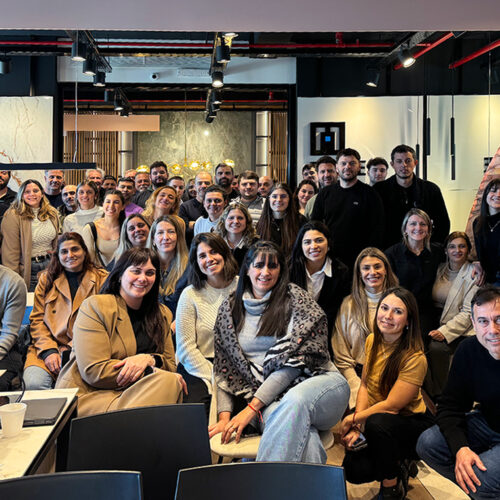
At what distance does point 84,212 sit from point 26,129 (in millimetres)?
4097

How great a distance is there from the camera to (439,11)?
182 centimetres

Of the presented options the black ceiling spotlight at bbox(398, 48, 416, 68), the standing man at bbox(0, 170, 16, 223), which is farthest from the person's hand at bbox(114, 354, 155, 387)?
the black ceiling spotlight at bbox(398, 48, 416, 68)

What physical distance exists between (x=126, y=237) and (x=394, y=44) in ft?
16.7

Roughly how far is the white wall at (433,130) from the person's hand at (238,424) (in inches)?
242

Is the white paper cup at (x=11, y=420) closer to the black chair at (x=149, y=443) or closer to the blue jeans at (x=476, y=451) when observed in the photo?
the black chair at (x=149, y=443)

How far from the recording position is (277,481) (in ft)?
4.49

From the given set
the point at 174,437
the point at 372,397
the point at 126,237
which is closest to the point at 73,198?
the point at 126,237

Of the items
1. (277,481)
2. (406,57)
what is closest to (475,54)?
(406,57)

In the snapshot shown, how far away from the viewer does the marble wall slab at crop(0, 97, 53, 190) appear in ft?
26.9

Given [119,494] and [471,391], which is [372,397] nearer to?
[471,391]

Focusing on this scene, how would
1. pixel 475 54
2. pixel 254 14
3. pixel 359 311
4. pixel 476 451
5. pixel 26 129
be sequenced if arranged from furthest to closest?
pixel 26 129 → pixel 475 54 → pixel 359 311 → pixel 476 451 → pixel 254 14

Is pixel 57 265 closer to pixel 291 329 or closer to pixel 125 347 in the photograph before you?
pixel 125 347

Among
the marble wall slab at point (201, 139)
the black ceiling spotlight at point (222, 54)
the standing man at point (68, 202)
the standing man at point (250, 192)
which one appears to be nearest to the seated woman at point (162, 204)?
the standing man at point (250, 192)

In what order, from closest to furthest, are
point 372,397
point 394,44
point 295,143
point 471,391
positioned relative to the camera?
point 471,391 < point 372,397 < point 394,44 < point 295,143
